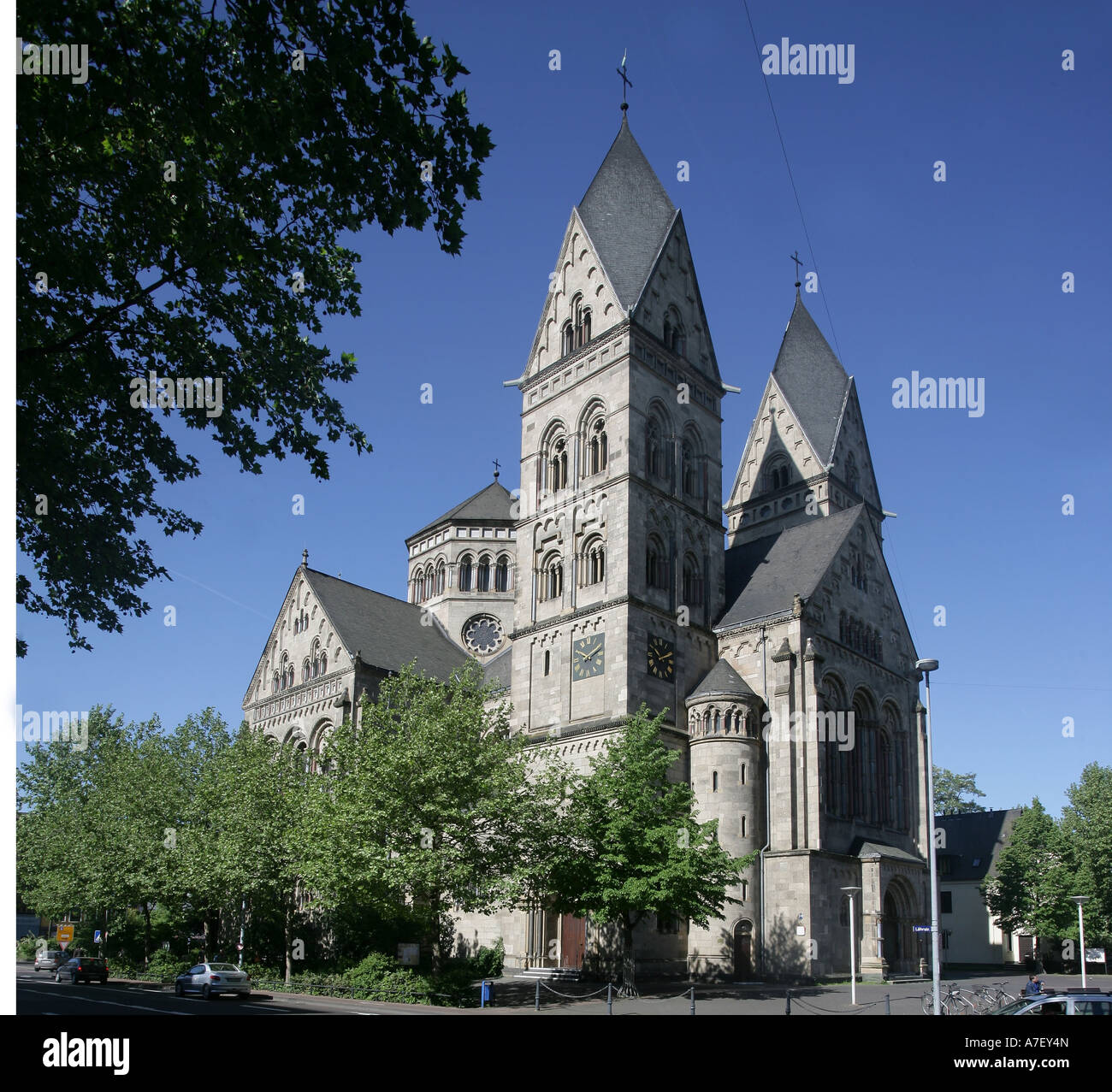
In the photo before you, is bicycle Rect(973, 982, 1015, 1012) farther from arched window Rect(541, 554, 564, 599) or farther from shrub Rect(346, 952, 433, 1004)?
arched window Rect(541, 554, 564, 599)

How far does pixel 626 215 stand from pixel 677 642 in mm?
21206

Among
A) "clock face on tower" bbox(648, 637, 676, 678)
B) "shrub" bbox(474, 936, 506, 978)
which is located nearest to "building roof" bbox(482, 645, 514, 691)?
"clock face on tower" bbox(648, 637, 676, 678)

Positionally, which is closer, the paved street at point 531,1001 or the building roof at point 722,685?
the paved street at point 531,1001

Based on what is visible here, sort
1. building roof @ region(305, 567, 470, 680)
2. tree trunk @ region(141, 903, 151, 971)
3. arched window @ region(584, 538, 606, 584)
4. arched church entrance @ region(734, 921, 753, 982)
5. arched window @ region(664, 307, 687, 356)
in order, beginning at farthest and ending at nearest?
1. building roof @ region(305, 567, 470, 680)
2. arched window @ region(664, 307, 687, 356)
3. tree trunk @ region(141, 903, 151, 971)
4. arched window @ region(584, 538, 606, 584)
5. arched church entrance @ region(734, 921, 753, 982)

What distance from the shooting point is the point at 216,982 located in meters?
31.7

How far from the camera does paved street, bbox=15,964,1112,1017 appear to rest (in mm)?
25250

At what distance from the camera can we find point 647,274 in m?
46.8

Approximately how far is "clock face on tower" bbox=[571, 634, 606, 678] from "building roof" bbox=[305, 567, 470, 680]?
10125 millimetres

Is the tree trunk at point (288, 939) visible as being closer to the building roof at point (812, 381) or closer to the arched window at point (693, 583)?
the arched window at point (693, 583)

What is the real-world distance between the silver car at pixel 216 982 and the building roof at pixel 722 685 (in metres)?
19.6

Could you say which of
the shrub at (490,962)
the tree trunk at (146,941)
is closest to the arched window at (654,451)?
the shrub at (490,962)

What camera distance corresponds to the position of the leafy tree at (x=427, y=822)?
1134 inches

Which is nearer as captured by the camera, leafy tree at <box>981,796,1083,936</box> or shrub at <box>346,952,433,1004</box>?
shrub at <box>346,952,433,1004</box>
